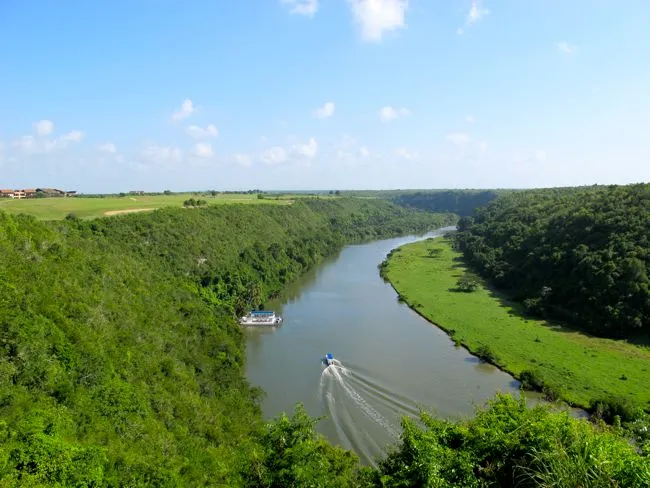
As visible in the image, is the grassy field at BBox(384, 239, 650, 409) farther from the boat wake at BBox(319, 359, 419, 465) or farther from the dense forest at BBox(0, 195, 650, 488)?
the dense forest at BBox(0, 195, 650, 488)

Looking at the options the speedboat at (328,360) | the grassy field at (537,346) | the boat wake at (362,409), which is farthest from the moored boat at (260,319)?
the grassy field at (537,346)

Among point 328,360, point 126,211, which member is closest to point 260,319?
point 328,360

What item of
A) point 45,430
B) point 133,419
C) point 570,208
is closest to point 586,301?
point 570,208

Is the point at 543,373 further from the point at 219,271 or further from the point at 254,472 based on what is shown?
the point at 219,271

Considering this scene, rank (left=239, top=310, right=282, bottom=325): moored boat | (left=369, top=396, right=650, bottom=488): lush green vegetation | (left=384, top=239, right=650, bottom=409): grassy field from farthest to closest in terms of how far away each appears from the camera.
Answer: (left=239, top=310, right=282, bottom=325): moored boat, (left=384, top=239, right=650, bottom=409): grassy field, (left=369, top=396, right=650, bottom=488): lush green vegetation

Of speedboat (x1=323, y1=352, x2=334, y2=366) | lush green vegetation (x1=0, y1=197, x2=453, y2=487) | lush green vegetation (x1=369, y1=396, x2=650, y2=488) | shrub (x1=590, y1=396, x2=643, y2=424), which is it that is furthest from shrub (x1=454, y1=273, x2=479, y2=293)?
lush green vegetation (x1=369, y1=396, x2=650, y2=488)

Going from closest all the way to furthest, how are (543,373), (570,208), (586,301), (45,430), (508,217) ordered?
(45,430), (543,373), (586,301), (570,208), (508,217)

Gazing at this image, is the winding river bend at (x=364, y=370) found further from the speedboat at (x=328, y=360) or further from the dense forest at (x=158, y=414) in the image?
the dense forest at (x=158, y=414)
